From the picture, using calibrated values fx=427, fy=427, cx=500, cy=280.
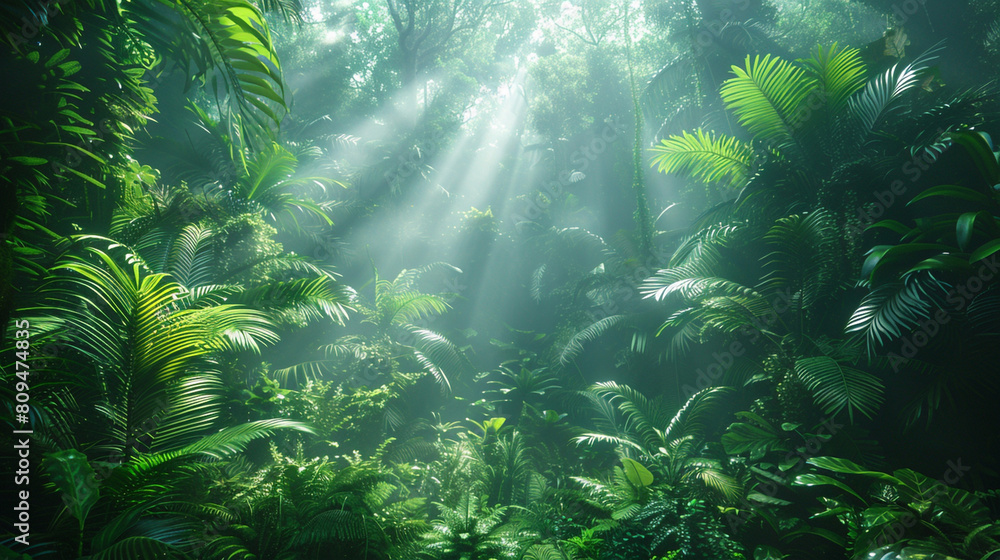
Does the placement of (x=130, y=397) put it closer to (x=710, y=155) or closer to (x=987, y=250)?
(x=987, y=250)

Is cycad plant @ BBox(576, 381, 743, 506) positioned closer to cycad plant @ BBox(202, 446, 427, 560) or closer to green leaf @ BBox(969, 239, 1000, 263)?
cycad plant @ BBox(202, 446, 427, 560)

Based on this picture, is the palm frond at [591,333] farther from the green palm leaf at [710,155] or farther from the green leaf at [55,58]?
the green leaf at [55,58]

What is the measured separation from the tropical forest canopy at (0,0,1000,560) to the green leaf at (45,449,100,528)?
0.05ft

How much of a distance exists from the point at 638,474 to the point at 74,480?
3.76 metres

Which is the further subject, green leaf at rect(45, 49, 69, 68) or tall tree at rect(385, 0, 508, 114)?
tall tree at rect(385, 0, 508, 114)

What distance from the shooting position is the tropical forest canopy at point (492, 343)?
2.68 m

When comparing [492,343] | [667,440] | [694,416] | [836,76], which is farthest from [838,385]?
[492,343]

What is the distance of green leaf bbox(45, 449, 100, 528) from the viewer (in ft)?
6.39

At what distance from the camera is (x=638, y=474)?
12.4 feet

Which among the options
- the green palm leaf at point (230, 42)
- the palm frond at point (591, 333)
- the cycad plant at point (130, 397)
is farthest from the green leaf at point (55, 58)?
the palm frond at point (591, 333)

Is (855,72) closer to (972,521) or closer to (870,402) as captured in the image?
(870,402)

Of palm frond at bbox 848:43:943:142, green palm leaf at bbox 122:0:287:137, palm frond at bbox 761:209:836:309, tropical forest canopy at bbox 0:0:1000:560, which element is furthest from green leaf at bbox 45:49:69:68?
palm frond at bbox 848:43:943:142

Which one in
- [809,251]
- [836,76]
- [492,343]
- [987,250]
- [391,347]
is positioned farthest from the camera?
[492,343]

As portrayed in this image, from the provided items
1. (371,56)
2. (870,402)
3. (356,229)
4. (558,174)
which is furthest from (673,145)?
(371,56)
